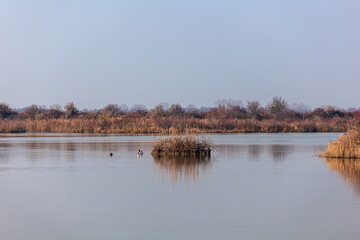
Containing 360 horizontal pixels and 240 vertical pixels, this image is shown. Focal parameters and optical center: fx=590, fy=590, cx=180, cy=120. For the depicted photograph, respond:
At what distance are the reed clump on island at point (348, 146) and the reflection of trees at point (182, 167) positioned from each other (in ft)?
13.9

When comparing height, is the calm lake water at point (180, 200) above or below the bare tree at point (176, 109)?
below

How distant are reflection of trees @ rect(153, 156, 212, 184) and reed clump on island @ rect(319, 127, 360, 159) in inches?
167

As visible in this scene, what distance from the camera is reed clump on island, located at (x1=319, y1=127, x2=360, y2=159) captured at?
18.9 m

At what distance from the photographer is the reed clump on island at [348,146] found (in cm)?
1894

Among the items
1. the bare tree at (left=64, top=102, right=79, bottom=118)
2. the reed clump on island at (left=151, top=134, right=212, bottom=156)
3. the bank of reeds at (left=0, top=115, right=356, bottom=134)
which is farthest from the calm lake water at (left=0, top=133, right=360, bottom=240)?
the bare tree at (left=64, top=102, right=79, bottom=118)

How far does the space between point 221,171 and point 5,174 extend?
595 cm

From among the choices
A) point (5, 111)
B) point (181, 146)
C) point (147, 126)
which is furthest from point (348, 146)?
point (5, 111)

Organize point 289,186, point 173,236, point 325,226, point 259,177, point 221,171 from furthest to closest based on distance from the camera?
point 221,171 < point 259,177 < point 289,186 < point 325,226 < point 173,236

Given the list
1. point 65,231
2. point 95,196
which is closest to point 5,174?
point 95,196

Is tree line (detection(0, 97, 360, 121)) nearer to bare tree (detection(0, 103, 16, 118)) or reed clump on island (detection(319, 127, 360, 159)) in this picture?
bare tree (detection(0, 103, 16, 118))

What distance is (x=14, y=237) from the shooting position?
823 cm

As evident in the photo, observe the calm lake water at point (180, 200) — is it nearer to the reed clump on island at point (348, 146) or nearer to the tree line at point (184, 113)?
the reed clump on island at point (348, 146)

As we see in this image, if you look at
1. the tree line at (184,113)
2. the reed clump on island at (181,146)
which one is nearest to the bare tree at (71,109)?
the tree line at (184,113)

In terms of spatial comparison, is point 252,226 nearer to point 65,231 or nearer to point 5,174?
point 65,231
